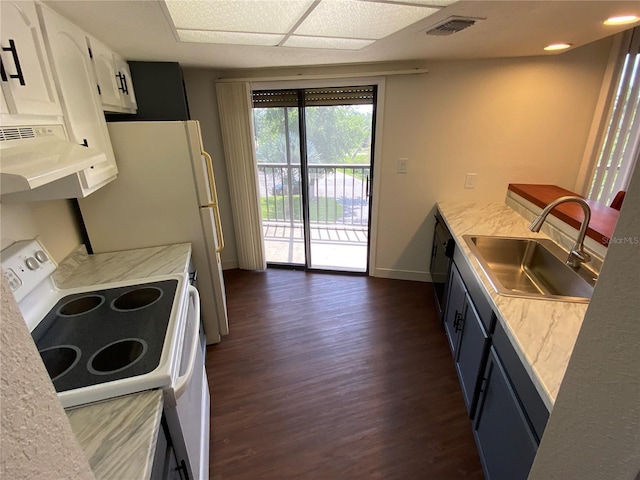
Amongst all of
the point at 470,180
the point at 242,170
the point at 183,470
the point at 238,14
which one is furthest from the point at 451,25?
the point at 183,470

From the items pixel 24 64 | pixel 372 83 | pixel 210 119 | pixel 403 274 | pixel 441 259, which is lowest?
pixel 403 274

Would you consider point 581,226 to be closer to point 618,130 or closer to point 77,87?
point 618,130

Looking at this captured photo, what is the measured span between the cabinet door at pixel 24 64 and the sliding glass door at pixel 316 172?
198 centimetres

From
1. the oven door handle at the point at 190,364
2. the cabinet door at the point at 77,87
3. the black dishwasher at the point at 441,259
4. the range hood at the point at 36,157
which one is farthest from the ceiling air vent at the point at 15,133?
the black dishwasher at the point at 441,259

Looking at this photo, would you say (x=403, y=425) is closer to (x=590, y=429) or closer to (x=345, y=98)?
(x=590, y=429)

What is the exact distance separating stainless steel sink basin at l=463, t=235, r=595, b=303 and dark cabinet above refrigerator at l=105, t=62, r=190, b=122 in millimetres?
2306

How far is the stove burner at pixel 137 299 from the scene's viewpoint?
55.1 inches

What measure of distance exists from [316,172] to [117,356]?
3344mm

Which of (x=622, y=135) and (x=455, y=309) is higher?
(x=622, y=135)

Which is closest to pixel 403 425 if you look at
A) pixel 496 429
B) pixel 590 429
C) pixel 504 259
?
pixel 496 429

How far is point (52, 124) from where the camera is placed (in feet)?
4.05

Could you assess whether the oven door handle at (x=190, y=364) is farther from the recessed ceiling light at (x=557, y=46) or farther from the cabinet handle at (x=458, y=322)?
the recessed ceiling light at (x=557, y=46)

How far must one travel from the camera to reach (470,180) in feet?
9.27

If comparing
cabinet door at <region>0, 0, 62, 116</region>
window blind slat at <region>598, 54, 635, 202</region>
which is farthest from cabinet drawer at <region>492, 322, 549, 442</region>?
window blind slat at <region>598, 54, 635, 202</region>
